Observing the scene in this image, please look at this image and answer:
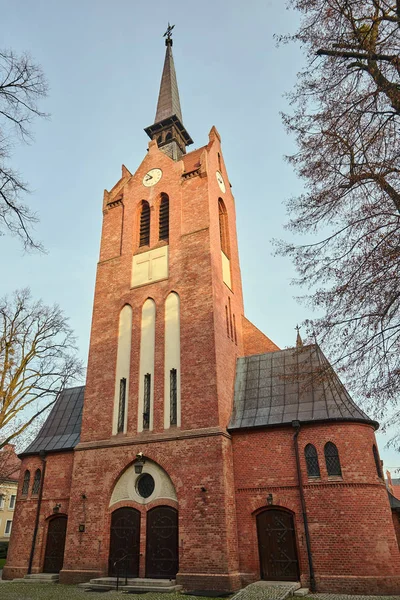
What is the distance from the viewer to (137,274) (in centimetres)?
1905

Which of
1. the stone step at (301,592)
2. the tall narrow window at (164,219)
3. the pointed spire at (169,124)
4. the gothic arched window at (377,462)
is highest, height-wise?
the pointed spire at (169,124)

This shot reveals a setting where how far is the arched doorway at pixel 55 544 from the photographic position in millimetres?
15945

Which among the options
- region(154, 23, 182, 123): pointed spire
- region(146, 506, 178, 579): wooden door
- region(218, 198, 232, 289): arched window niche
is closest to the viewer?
region(146, 506, 178, 579): wooden door

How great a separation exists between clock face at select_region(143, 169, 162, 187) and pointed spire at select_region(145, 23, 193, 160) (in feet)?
8.92

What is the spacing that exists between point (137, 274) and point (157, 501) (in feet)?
29.6

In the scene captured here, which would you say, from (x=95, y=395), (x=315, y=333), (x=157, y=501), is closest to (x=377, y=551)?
(x=157, y=501)

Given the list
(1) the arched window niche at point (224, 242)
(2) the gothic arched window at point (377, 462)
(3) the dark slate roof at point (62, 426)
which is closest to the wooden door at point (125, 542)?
(3) the dark slate roof at point (62, 426)

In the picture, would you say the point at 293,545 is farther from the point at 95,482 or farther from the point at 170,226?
the point at 170,226

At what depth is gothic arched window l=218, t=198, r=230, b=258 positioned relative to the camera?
803 inches

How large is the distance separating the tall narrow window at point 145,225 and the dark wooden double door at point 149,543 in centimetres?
1092

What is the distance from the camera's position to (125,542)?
14.4 m

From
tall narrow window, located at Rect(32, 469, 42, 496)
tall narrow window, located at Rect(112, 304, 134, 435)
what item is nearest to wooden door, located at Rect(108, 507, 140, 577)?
tall narrow window, located at Rect(112, 304, 134, 435)

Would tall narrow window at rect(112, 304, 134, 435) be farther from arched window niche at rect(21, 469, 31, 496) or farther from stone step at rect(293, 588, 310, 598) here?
stone step at rect(293, 588, 310, 598)

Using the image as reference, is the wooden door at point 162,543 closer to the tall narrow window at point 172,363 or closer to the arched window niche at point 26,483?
the tall narrow window at point 172,363
